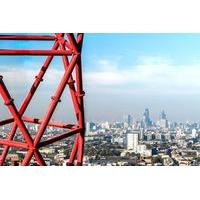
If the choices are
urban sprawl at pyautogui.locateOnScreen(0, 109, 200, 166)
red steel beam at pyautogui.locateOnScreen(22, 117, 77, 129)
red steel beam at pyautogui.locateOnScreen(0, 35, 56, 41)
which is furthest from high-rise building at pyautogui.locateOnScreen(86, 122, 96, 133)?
red steel beam at pyautogui.locateOnScreen(0, 35, 56, 41)

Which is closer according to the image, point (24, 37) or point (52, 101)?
point (52, 101)

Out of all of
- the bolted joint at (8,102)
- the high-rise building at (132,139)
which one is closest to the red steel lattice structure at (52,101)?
the bolted joint at (8,102)

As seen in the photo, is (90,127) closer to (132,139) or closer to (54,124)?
(54,124)

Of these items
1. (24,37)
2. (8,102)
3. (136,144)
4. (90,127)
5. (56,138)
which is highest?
(24,37)

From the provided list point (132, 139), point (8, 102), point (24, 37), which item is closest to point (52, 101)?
point (8, 102)

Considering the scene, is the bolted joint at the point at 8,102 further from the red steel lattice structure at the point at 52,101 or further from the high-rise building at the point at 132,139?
the high-rise building at the point at 132,139

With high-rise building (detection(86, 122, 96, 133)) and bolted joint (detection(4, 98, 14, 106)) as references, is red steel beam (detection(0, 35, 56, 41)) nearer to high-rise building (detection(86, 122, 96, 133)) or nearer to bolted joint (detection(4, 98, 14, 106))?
bolted joint (detection(4, 98, 14, 106))
